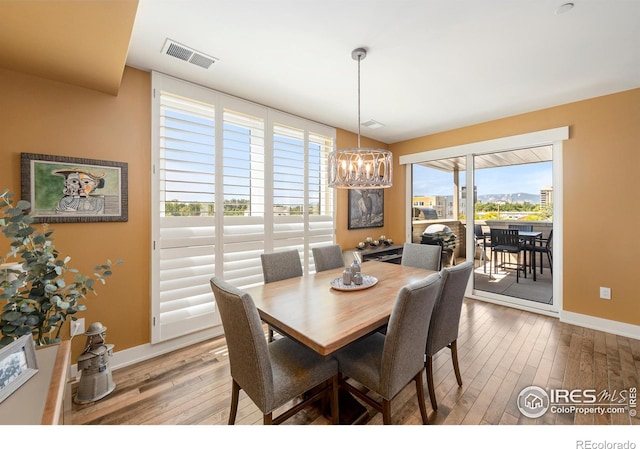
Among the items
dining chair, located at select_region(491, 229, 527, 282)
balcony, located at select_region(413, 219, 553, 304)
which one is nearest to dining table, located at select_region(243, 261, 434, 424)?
balcony, located at select_region(413, 219, 553, 304)

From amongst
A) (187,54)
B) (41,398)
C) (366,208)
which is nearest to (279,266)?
(41,398)

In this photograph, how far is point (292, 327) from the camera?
4.65 feet

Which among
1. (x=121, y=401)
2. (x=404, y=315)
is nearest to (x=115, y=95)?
(x=121, y=401)

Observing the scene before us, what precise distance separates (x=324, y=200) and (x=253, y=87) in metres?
1.72

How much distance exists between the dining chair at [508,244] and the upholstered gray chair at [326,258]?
274cm

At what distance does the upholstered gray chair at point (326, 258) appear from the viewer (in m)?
2.82

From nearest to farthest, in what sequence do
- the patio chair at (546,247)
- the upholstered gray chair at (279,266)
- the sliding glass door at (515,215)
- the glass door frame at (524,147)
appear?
the upholstered gray chair at (279,266)
the glass door frame at (524,147)
the sliding glass door at (515,215)
the patio chair at (546,247)

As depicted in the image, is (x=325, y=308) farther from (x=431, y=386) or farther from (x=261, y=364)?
(x=431, y=386)

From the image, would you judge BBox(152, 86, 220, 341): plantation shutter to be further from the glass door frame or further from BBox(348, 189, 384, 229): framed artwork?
the glass door frame

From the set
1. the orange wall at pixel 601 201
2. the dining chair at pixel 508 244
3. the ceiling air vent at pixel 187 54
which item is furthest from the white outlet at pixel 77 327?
the dining chair at pixel 508 244

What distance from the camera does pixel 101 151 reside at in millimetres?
2176

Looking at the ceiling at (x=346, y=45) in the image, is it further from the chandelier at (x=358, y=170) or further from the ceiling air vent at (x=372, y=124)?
the ceiling air vent at (x=372, y=124)

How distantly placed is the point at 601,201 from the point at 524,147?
1.02m

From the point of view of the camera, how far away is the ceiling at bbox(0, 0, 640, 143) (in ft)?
5.13
